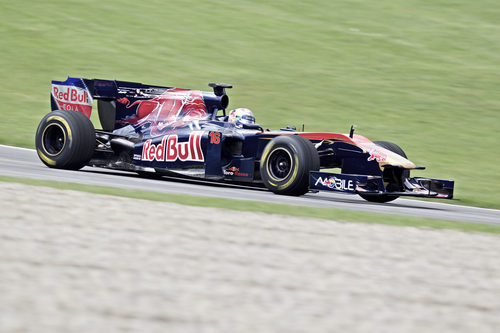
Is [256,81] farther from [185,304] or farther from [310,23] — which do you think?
[185,304]

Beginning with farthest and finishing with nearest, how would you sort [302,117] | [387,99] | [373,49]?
[373,49] < [387,99] < [302,117]

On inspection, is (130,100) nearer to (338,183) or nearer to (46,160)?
(46,160)

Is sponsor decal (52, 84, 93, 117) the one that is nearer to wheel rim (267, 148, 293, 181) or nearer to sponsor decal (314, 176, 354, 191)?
wheel rim (267, 148, 293, 181)

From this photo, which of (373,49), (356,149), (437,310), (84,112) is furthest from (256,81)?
(437,310)

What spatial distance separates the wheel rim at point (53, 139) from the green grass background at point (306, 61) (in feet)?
11.3

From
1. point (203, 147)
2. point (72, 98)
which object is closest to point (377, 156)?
point (203, 147)

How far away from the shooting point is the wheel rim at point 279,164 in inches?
427

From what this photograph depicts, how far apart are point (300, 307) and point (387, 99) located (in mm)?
15917

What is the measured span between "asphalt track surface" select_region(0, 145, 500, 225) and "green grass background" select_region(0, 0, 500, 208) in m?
2.54

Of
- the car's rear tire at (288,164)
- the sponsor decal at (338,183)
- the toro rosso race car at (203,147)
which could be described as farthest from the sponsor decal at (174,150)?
the sponsor decal at (338,183)

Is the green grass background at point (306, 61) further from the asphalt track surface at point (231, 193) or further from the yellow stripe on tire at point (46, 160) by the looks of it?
the yellow stripe on tire at point (46, 160)

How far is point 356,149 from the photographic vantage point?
10898 millimetres

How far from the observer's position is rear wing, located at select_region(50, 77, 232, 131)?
1261 centimetres

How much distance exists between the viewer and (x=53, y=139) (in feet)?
40.6
